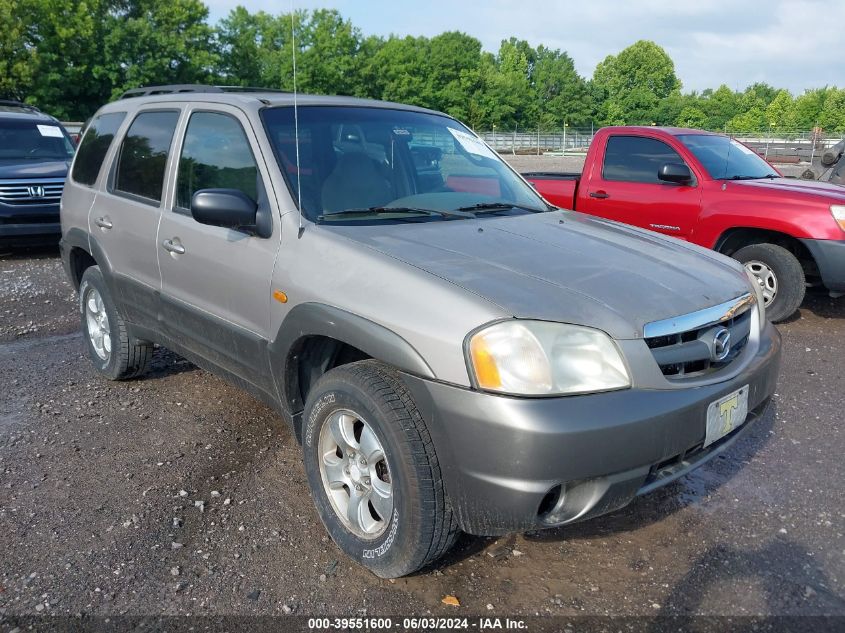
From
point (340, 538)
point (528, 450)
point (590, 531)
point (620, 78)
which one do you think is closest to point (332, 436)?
point (340, 538)

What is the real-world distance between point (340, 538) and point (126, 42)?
4753 centimetres

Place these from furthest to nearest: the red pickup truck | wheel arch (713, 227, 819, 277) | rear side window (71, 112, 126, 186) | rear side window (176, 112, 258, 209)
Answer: wheel arch (713, 227, 819, 277) → the red pickup truck → rear side window (71, 112, 126, 186) → rear side window (176, 112, 258, 209)

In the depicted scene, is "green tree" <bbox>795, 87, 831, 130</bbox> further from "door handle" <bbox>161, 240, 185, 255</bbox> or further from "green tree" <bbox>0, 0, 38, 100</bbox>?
"door handle" <bbox>161, 240, 185, 255</bbox>

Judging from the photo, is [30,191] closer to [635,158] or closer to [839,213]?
[635,158]

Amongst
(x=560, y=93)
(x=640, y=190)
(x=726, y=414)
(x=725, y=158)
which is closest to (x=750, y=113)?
(x=560, y=93)

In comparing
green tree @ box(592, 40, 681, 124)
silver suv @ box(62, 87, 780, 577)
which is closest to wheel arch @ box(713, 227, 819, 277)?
silver suv @ box(62, 87, 780, 577)

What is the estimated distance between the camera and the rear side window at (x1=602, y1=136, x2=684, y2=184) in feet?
22.7

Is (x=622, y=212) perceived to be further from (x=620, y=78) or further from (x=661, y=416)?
(x=620, y=78)

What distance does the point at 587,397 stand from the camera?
221cm

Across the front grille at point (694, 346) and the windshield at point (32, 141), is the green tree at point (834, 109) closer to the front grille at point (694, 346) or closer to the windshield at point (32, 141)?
the windshield at point (32, 141)

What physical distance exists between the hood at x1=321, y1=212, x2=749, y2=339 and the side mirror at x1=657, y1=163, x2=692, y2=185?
11.2ft

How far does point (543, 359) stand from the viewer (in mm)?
2213

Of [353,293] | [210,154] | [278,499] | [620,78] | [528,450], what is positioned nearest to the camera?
[528,450]

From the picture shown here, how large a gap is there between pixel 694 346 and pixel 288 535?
5.98ft
